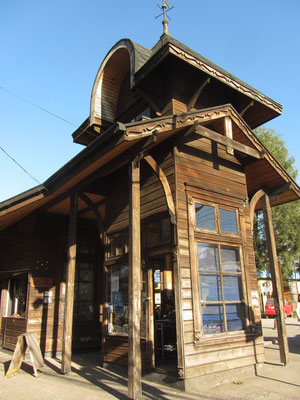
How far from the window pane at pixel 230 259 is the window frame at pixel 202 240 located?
0.07m

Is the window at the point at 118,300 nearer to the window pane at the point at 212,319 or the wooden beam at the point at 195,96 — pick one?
the window pane at the point at 212,319

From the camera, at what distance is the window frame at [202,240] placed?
5801 millimetres

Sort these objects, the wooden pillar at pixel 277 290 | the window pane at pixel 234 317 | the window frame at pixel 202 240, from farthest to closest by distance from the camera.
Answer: the wooden pillar at pixel 277 290 → the window pane at pixel 234 317 → the window frame at pixel 202 240

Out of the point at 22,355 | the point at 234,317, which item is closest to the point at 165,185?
the point at 234,317

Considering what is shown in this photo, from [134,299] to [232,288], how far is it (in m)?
2.65

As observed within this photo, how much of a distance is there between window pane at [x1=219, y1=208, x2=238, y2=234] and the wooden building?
3 cm

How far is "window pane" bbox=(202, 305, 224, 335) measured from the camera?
6023 mm

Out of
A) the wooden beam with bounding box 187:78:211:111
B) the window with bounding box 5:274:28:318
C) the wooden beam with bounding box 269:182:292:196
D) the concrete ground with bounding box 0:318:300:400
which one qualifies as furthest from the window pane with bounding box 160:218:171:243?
the window with bounding box 5:274:28:318

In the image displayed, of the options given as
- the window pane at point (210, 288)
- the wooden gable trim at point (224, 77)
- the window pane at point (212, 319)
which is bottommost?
the window pane at point (212, 319)

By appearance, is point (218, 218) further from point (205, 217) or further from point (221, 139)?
point (221, 139)

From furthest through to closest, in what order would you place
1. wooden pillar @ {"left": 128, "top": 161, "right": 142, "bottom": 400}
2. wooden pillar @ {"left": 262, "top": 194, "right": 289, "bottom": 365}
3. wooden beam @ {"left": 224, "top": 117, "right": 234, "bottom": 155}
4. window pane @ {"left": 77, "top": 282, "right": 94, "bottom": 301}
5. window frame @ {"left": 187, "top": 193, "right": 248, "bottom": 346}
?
window pane @ {"left": 77, "top": 282, "right": 94, "bottom": 301} → wooden pillar @ {"left": 262, "top": 194, "right": 289, "bottom": 365} → wooden beam @ {"left": 224, "top": 117, "right": 234, "bottom": 155} → window frame @ {"left": 187, "top": 193, "right": 248, "bottom": 346} → wooden pillar @ {"left": 128, "top": 161, "right": 142, "bottom": 400}

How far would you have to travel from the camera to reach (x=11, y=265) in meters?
10.8

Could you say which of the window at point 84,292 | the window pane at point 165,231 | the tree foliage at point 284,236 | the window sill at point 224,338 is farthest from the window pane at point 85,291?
the tree foliage at point 284,236

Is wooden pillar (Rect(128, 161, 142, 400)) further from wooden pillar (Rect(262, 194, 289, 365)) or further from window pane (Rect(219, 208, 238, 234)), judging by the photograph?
wooden pillar (Rect(262, 194, 289, 365))
